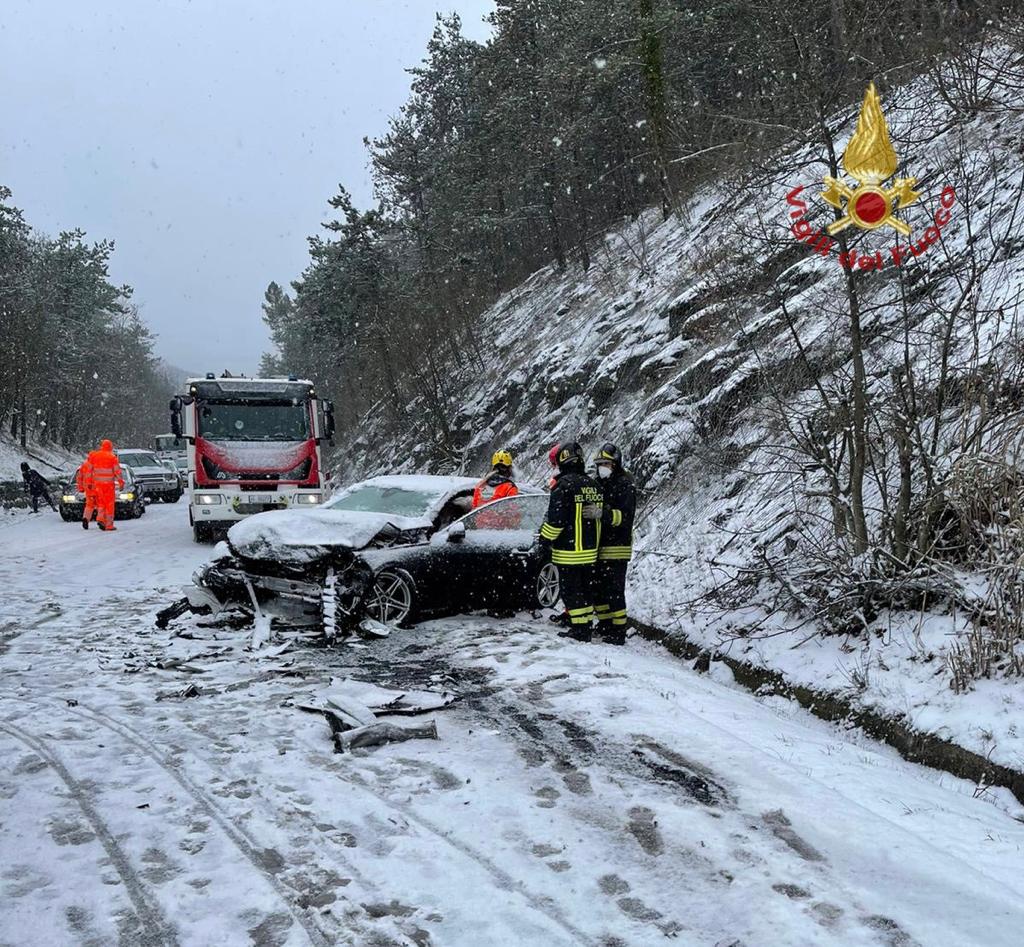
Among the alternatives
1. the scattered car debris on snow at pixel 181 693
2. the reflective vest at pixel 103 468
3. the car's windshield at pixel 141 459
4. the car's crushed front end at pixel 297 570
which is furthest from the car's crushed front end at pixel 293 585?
the car's windshield at pixel 141 459

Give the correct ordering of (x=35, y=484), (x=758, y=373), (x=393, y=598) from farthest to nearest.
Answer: (x=35, y=484) → (x=758, y=373) → (x=393, y=598)

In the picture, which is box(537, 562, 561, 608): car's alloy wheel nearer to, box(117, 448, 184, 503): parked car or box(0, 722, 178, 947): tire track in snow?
box(0, 722, 178, 947): tire track in snow

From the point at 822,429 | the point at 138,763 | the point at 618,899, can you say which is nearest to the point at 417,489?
the point at 822,429

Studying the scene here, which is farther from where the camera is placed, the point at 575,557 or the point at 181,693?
the point at 575,557

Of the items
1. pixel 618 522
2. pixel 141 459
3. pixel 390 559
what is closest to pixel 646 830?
pixel 618 522

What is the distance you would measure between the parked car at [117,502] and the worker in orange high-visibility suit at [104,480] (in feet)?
6.79

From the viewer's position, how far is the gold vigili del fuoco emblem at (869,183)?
21.2 ft

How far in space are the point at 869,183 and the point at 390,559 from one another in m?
5.18

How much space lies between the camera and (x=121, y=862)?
339 cm

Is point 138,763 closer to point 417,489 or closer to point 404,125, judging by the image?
point 417,489

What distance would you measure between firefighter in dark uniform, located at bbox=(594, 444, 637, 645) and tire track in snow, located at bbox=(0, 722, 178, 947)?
15.5ft

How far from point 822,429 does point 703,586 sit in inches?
76.9

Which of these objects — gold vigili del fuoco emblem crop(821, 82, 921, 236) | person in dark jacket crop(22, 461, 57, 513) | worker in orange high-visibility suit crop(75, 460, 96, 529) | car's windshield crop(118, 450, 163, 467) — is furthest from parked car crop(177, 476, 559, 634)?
car's windshield crop(118, 450, 163, 467)

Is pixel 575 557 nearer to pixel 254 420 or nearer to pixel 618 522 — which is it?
pixel 618 522
